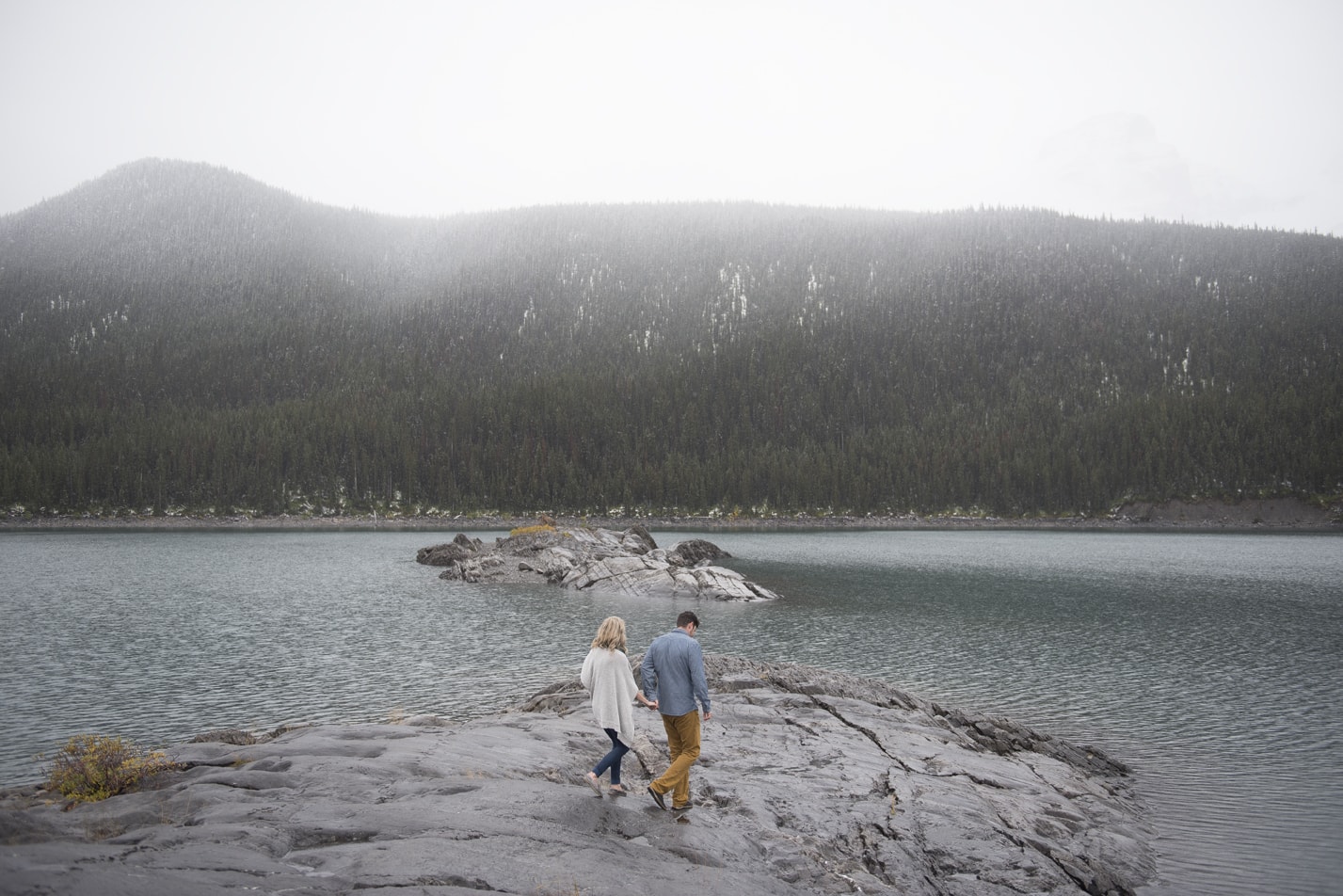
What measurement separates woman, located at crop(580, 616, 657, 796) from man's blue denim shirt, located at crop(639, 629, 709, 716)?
0.33 metres

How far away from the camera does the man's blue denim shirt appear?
13703mm

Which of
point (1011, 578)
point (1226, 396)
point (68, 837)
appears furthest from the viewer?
point (1226, 396)

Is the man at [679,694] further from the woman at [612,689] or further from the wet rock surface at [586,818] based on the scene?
the wet rock surface at [586,818]

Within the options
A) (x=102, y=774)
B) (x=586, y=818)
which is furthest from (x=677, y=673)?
(x=102, y=774)

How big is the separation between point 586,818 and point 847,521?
160 m

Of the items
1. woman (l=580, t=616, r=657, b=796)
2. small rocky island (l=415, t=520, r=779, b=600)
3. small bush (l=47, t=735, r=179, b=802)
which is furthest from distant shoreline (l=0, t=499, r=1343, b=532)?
small bush (l=47, t=735, r=179, b=802)

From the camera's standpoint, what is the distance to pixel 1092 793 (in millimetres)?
18484

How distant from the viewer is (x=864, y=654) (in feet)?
119

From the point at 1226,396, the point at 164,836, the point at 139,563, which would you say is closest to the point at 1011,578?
the point at 164,836

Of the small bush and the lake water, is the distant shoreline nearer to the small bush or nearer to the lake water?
the lake water

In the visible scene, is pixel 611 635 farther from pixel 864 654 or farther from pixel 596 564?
pixel 596 564

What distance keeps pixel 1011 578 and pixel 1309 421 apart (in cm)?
14508

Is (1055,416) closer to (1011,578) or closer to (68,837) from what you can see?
(1011,578)

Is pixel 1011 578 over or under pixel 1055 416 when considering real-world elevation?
under
